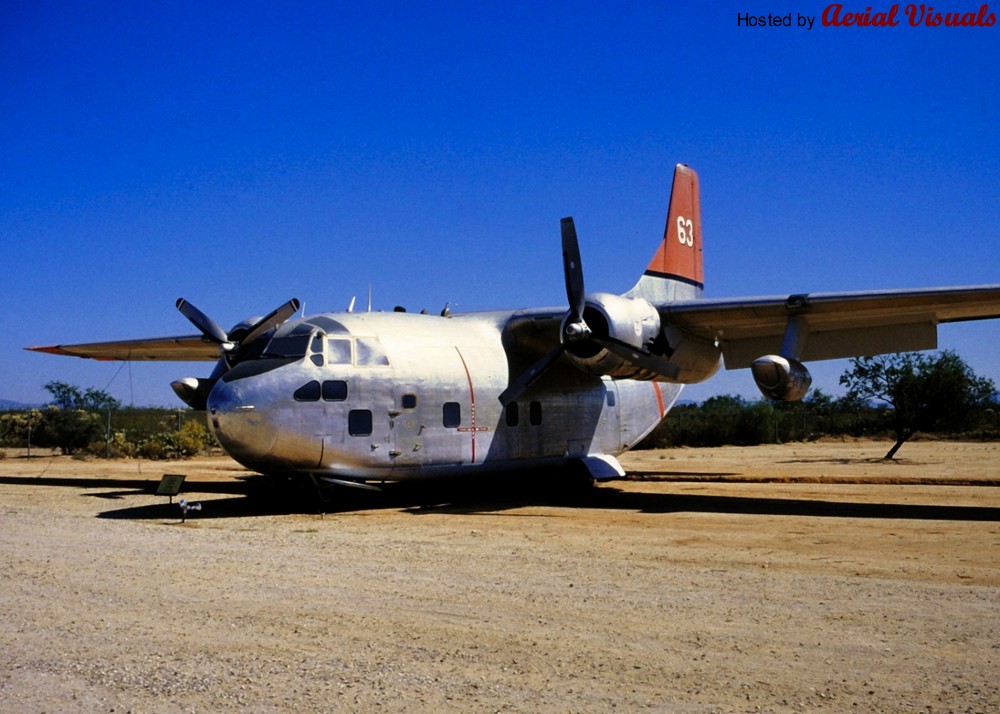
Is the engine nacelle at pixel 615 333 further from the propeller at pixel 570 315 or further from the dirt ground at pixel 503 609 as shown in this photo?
the dirt ground at pixel 503 609

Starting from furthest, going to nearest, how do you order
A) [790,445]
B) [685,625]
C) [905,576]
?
[790,445] < [905,576] < [685,625]

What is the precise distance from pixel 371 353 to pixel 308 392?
1.39 m

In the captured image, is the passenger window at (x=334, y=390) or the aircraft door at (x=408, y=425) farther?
the aircraft door at (x=408, y=425)

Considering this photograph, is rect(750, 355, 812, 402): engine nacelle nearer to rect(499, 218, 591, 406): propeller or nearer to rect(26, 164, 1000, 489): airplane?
rect(26, 164, 1000, 489): airplane

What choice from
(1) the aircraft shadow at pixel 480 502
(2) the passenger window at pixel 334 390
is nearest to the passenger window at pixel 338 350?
(2) the passenger window at pixel 334 390

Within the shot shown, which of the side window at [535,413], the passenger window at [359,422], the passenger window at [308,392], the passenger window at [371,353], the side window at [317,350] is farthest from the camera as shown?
the side window at [535,413]

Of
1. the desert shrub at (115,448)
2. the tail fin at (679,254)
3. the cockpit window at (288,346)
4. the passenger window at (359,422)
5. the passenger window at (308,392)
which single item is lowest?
the desert shrub at (115,448)

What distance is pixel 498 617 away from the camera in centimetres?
698

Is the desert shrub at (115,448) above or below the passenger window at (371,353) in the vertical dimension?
below

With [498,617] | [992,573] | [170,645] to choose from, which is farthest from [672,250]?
[170,645]

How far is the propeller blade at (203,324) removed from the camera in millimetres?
17047

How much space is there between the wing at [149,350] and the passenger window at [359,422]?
27.2 ft

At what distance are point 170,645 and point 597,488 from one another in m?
14.6

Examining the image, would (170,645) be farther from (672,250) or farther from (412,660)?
(672,250)
